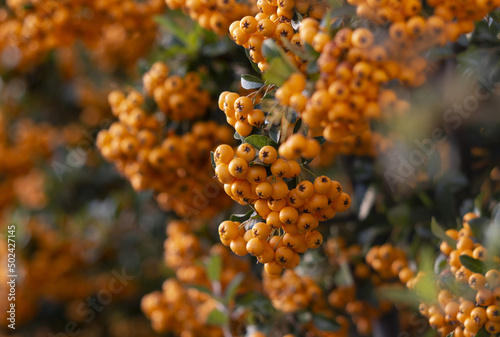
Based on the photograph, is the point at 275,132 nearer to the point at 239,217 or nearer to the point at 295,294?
the point at 239,217

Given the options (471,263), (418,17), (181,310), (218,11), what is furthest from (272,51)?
(181,310)

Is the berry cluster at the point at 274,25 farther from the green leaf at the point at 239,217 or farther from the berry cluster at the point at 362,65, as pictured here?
the green leaf at the point at 239,217

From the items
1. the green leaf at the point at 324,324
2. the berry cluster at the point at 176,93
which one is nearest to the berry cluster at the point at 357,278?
the green leaf at the point at 324,324

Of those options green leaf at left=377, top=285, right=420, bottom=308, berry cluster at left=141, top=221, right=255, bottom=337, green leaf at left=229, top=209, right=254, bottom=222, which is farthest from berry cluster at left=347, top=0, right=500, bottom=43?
berry cluster at left=141, top=221, right=255, bottom=337

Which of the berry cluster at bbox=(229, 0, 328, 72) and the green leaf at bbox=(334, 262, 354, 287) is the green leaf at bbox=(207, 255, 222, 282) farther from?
the berry cluster at bbox=(229, 0, 328, 72)

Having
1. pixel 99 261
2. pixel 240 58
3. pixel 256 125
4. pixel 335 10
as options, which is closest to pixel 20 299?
pixel 99 261

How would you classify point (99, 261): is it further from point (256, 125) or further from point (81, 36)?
point (256, 125)
